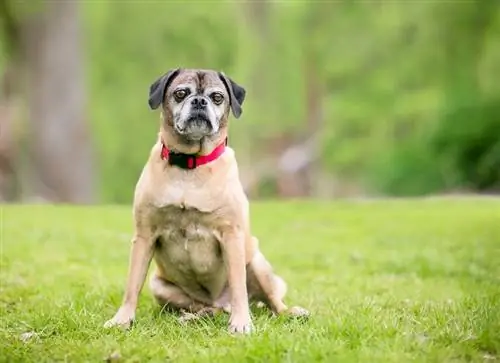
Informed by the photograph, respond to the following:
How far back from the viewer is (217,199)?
5.40 metres

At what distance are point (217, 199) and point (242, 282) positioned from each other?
0.53 metres

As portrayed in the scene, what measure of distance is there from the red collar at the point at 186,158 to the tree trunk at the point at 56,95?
1298 cm

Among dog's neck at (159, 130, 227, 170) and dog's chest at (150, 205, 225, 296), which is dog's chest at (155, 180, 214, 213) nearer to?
dog's chest at (150, 205, 225, 296)

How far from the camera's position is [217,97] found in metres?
5.58

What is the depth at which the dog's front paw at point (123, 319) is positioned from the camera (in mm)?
5254

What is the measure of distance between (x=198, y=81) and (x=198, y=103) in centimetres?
25

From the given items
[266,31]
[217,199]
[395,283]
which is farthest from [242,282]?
[266,31]

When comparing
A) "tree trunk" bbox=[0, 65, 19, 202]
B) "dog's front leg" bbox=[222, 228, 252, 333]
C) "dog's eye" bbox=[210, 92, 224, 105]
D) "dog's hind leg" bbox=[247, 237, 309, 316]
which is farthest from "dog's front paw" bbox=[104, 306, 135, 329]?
"tree trunk" bbox=[0, 65, 19, 202]

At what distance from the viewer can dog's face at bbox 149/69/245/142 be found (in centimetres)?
539

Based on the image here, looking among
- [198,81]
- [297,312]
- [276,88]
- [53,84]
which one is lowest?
[297,312]

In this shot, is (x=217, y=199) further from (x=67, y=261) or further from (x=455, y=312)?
(x=67, y=261)

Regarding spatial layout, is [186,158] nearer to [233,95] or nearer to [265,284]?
[233,95]

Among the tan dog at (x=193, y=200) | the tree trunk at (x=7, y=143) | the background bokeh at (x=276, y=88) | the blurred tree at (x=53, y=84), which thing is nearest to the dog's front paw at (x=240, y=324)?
the tan dog at (x=193, y=200)

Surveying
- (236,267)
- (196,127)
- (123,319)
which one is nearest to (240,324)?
(236,267)
